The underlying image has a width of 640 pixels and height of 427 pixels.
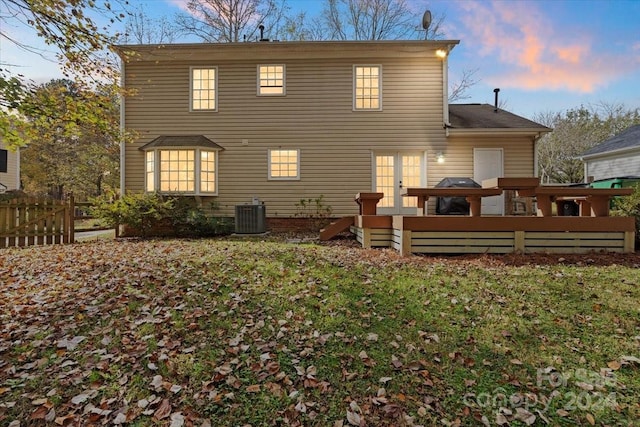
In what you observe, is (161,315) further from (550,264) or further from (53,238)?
(53,238)

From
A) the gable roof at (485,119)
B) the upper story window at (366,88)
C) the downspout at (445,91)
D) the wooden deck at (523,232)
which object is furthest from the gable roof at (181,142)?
the gable roof at (485,119)

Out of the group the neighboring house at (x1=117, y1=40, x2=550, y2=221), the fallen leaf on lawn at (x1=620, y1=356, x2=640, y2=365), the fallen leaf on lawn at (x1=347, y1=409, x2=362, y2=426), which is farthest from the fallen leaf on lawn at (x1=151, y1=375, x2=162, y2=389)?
the neighboring house at (x1=117, y1=40, x2=550, y2=221)

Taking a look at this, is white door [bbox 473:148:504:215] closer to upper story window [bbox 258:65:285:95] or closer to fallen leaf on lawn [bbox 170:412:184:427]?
upper story window [bbox 258:65:285:95]

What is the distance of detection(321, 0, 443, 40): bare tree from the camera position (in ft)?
54.9

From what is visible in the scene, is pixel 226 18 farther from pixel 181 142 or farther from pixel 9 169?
pixel 9 169

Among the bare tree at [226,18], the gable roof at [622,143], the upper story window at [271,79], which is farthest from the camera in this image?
the bare tree at [226,18]

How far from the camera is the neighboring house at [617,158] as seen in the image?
46.3 feet

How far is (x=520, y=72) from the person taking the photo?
637 inches

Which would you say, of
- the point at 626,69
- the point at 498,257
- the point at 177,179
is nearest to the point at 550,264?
the point at 498,257

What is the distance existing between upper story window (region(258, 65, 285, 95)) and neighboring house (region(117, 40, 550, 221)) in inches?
1.2

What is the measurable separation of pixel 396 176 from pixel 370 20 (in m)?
11.4

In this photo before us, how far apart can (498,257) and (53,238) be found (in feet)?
32.0

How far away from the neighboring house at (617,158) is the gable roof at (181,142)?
15.2 metres

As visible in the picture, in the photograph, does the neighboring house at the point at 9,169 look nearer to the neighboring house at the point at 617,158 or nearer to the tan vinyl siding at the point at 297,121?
the tan vinyl siding at the point at 297,121
